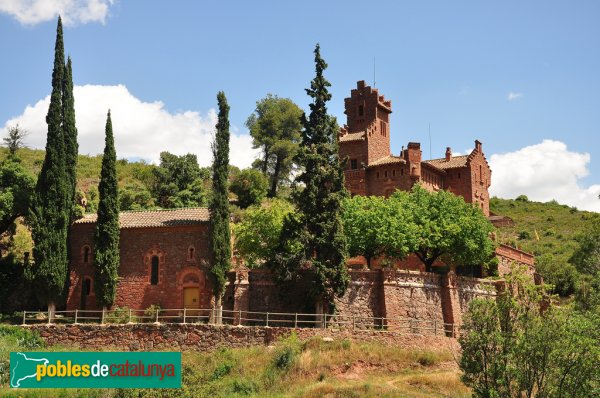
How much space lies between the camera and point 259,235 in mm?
48156

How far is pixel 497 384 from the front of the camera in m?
28.0

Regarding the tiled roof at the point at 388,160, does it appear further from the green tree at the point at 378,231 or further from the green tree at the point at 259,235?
the green tree at the point at 259,235

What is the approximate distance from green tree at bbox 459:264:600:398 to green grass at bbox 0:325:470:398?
21.3 feet

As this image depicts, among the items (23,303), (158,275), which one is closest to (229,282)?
(158,275)

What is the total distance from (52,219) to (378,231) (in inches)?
776

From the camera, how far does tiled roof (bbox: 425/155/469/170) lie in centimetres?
6100

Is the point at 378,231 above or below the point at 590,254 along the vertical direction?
above

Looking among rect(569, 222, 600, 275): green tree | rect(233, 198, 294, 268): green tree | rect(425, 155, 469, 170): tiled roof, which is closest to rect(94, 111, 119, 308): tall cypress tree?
rect(233, 198, 294, 268): green tree

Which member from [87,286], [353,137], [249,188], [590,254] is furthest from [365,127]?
[87,286]

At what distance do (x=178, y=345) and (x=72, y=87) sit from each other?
18774 millimetres

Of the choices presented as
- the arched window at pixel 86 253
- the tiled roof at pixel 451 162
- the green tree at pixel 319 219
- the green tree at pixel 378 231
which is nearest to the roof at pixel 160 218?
the arched window at pixel 86 253

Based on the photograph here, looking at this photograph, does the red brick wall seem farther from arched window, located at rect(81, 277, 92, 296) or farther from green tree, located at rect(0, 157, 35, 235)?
green tree, located at rect(0, 157, 35, 235)

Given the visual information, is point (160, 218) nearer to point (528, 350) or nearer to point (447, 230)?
point (447, 230)

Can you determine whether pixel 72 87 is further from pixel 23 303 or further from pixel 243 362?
pixel 243 362
